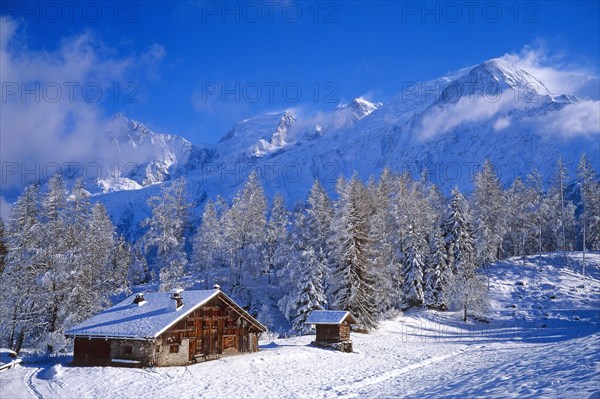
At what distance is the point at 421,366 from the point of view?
31.1 metres

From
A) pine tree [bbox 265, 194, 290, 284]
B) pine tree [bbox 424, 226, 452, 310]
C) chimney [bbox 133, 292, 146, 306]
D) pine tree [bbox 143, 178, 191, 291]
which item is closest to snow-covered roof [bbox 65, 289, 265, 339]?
chimney [bbox 133, 292, 146, 306]

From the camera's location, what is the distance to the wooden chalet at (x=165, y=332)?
96.7ft

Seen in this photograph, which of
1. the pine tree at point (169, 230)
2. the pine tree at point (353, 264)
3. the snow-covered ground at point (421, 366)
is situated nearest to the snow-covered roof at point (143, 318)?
the snow-covered ground at point (421, 366)

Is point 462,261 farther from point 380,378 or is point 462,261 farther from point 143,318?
point 143,318

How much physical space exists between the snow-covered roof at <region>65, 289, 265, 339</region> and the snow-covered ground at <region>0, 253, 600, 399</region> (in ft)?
8.31

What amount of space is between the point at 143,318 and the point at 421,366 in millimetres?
20412

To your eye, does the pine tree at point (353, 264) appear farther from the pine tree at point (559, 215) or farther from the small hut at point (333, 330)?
the pine tree at point (559, 215)

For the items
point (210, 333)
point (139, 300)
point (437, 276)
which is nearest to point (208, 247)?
point (139, 300)

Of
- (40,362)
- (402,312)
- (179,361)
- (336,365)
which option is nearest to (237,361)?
(179,361)

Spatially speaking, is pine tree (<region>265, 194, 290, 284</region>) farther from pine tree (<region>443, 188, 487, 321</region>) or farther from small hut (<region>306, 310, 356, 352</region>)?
pine tree (<region>443, 188, 487, 321</region>)

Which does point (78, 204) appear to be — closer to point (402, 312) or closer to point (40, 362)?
point (40, 362)

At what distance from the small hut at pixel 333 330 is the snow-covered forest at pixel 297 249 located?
6.77 m

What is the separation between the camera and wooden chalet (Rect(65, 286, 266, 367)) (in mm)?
29475

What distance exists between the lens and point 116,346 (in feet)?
98.3
